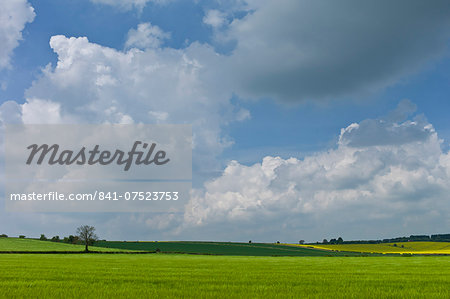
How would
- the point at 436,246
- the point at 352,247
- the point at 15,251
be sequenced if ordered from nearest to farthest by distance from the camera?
1. the point at 15,251
2. the point at 436,246
3. the point at 352,247

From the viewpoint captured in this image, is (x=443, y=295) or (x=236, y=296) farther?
(x=443, y=295)

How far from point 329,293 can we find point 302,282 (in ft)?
17.0

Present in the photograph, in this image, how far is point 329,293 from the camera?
16.1m

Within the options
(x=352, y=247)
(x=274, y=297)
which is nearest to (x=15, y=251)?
(x=274, y=297)

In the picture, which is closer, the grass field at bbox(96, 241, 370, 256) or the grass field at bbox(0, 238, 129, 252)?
the grass field at bbox(0, 238, 129, 252)

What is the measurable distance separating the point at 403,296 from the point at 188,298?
8.70m

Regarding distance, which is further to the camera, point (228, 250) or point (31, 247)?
point (228, 250)

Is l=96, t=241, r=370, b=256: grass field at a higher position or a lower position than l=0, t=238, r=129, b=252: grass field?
lower

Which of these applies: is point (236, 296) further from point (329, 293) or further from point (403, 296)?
point (403, 296)

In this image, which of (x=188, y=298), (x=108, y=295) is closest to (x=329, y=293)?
(x=188, y=298)

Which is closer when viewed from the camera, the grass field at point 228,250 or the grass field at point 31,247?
the grass field at point 31,247

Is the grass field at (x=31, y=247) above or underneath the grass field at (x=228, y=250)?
above

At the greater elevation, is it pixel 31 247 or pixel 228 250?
pixel 31 247

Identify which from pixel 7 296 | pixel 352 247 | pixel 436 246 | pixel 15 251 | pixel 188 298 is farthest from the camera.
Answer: pixel 352 247
